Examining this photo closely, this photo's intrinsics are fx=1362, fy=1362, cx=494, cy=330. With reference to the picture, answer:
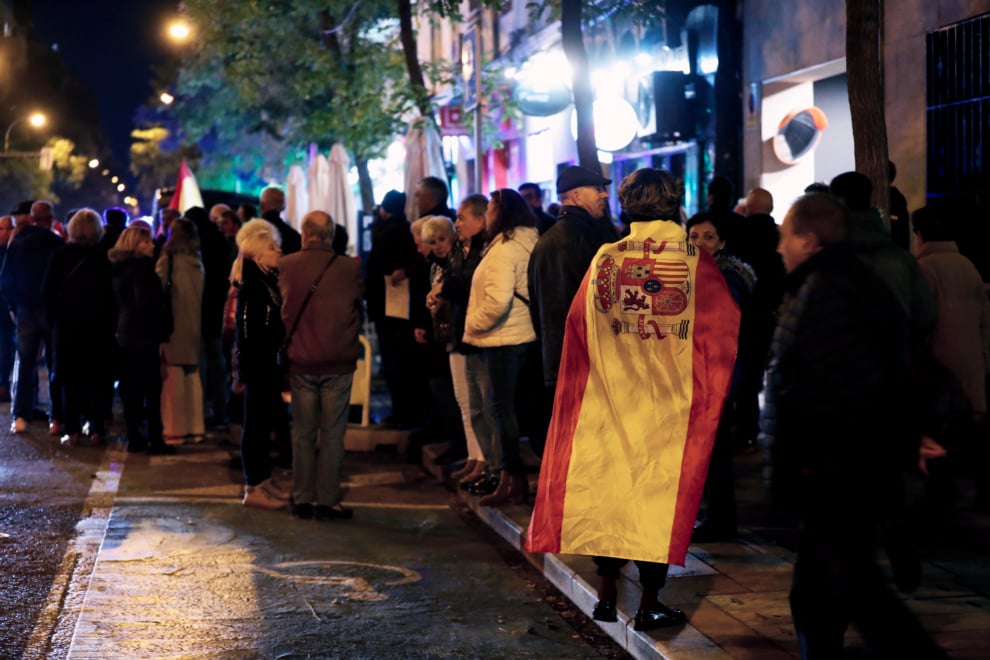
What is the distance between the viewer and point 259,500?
9672mm

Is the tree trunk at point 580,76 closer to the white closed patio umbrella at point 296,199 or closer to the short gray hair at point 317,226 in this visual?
the short gray hair at point 317,226

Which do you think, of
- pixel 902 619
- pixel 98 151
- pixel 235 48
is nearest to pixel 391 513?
pixel 902 619

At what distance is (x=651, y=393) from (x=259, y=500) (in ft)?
14.2

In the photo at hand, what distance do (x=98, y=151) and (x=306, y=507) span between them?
12290 centimetres

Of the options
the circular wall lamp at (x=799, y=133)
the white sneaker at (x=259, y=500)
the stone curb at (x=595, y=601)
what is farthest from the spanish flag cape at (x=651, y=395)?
the circular wall lamp at (x=799, y=133)

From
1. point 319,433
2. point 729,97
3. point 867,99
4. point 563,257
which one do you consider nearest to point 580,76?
point 729,97

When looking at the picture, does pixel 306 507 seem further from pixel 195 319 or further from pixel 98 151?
pixel 98 151

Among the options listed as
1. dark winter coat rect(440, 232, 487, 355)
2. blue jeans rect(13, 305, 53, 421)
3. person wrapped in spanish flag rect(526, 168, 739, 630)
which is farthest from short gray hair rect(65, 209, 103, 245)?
person wrapped in spanish flag rect(526, 168, 739, 630)

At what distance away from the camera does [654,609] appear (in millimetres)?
6133

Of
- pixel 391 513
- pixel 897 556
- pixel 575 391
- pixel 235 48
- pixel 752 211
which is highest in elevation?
pixel 235 48

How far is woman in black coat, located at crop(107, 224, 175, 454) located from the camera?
11.9 meters

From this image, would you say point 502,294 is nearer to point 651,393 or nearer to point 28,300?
point 651,393

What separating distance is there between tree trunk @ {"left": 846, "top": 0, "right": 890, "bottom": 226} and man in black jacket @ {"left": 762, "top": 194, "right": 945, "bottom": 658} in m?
3.90

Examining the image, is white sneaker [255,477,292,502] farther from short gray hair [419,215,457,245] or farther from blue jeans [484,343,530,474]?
short gray hair [419,215,457,245]
